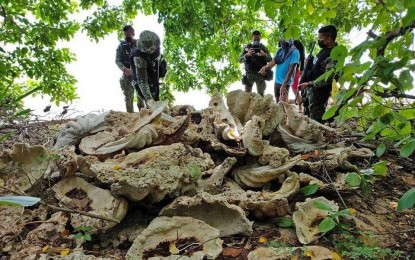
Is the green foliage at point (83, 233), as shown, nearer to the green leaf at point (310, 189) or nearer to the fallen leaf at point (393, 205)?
the green leaf at point (310, 189)

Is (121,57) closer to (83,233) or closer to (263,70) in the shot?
(263,70)

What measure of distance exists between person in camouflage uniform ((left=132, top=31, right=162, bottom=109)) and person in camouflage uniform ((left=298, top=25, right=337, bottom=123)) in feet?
7.18

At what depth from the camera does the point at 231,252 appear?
7.66 ft

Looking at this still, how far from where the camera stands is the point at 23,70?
19.1ft

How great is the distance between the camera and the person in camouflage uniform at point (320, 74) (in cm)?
445

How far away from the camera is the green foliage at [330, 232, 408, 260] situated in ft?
7.08

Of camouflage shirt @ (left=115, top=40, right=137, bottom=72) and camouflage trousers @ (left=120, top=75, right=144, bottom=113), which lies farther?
camouflage trousers @ (left=120, top=75, right=144, bottom=113)

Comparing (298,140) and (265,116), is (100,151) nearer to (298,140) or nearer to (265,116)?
(265,116)

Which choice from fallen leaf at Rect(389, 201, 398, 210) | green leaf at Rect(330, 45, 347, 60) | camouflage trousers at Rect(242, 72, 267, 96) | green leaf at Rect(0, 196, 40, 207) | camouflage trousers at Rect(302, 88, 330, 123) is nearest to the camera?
green leaf at Rect(0, 196, 40, 207)

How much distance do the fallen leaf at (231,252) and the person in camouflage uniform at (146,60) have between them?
3254 millimetres

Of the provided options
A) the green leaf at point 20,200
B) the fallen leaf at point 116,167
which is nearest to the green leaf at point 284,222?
the fallen leaf at point 116,167

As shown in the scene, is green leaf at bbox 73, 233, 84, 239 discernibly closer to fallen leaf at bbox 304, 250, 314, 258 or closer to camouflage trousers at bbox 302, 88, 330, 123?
fallen leaf at bbox 304, 250, 314, 258

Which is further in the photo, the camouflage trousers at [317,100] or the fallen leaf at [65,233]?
Answer: the camouflage trousers at [317,100]

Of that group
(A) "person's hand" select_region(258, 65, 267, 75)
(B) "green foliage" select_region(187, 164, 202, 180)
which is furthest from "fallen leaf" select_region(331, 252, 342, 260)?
(A) "person's hand" select_region(258, 65, 267, 75)
